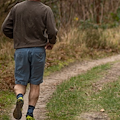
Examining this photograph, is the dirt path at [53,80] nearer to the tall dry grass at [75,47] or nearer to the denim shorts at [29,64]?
the tall dry grass at [75,47]

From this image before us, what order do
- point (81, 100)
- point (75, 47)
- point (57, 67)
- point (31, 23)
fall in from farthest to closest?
point (75, 47), point (57, 67), point (81, 100), point (31, 23)

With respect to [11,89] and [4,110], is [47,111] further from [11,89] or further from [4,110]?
[11,89]

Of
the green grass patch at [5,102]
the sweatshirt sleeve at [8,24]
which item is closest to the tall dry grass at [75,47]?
the green grass patch at [5,102]

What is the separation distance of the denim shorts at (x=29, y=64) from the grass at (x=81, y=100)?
32.2 inches

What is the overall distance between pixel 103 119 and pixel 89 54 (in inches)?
278

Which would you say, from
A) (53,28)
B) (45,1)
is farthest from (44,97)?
(45,1)

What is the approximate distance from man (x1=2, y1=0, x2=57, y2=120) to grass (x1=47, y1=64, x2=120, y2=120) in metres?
0.84

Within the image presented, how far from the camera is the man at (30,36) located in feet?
13.4

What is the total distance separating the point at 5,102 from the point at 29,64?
1.95 m

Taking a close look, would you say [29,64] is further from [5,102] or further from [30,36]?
[5,102]

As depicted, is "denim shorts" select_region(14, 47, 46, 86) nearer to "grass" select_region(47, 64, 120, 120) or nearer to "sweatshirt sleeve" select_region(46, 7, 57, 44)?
"sweatshirt sleeve" select_region(46, 7, 57, 44)

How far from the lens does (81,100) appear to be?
541 cm

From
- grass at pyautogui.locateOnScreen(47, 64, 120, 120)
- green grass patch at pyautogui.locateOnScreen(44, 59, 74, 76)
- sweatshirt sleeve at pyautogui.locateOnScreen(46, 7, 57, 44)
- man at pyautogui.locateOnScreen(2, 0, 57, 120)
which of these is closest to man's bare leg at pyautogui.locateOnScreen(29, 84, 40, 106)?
man at pyautogui.locateOnScreen(2, 0, 57, 120)

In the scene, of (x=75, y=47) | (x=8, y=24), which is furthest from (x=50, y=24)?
(x=75, y=47)
